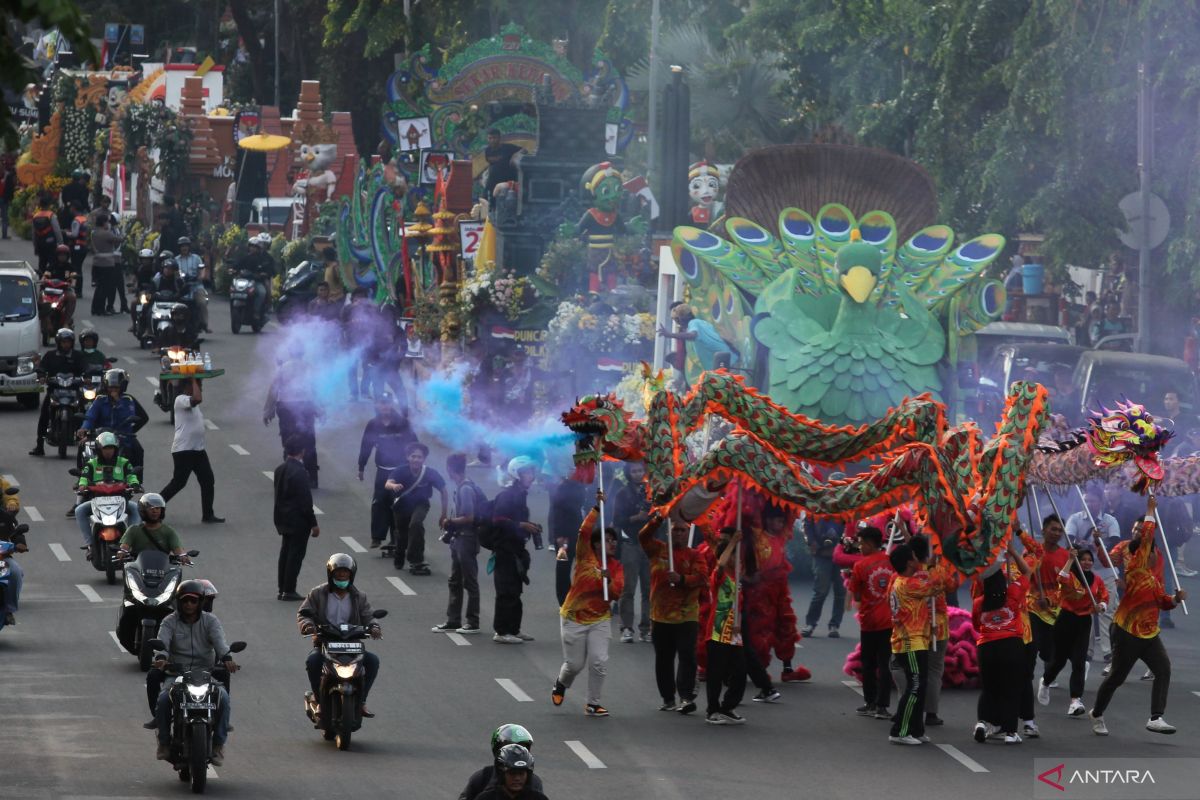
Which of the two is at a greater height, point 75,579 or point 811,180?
point 811,180

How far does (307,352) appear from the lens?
3312 cm

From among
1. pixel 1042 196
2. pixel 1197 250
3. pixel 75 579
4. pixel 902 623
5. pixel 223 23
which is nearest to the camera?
pixel 902 623

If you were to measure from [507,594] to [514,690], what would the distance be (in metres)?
2.02

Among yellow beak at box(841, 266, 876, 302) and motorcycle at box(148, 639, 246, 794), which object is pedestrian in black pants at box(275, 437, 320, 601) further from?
motorcycle at box(148, 639, 246, 794)

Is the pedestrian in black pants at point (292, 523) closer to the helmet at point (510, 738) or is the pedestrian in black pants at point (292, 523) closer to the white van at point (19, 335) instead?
the helmet at point (510, 738)

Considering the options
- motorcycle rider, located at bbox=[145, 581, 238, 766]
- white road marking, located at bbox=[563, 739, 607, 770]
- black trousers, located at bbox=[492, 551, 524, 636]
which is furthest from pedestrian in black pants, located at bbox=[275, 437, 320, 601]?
motorcycle rider, located at bbox=[145, 581, 238, 766]

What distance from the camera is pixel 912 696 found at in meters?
17.0

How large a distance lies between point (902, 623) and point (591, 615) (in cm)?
240

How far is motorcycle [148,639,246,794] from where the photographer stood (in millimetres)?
15320

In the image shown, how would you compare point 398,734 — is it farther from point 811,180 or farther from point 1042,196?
point 1042,196

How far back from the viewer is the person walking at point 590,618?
17875 millimetres

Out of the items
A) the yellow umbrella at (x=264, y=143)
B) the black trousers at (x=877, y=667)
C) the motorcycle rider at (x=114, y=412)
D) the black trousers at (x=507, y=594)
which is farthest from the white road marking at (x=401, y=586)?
the yellow umbrella at (x=264, y=143)

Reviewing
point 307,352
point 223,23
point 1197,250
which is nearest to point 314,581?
point 307,352

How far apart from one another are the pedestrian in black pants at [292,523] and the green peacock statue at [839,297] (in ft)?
15.3
